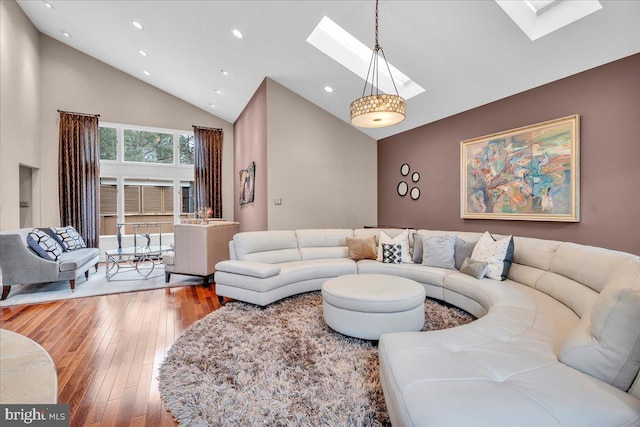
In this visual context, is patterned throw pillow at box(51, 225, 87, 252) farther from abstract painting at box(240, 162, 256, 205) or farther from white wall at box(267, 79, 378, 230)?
white wall at box(267, 79, 378, 230)

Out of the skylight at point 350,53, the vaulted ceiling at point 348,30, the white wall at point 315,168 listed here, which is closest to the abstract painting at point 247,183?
the white wall at point 315,168

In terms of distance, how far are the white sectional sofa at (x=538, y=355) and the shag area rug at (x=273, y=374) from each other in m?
0.34

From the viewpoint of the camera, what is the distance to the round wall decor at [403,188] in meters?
5.12

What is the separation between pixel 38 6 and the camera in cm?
476

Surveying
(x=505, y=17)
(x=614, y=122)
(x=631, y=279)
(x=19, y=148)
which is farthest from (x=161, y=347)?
(x=19, y=148)

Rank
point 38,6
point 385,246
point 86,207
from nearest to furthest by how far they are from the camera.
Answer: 1. point 385,246
2. point 38,6
3. point 86,207

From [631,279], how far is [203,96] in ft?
22.4

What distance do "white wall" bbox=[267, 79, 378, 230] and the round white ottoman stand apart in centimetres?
254

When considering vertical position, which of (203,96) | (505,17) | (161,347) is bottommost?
(161,347)

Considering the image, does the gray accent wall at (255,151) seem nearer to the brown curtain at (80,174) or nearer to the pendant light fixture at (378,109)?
the pendant light fixture at (378,109)

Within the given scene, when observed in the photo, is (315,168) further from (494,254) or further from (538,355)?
(538,355)

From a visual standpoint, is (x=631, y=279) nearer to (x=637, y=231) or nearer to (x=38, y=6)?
(x=637, y=231)

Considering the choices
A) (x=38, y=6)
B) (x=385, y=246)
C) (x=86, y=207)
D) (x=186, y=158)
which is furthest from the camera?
(x=186, y=158)

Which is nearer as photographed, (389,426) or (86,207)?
(389,426)
